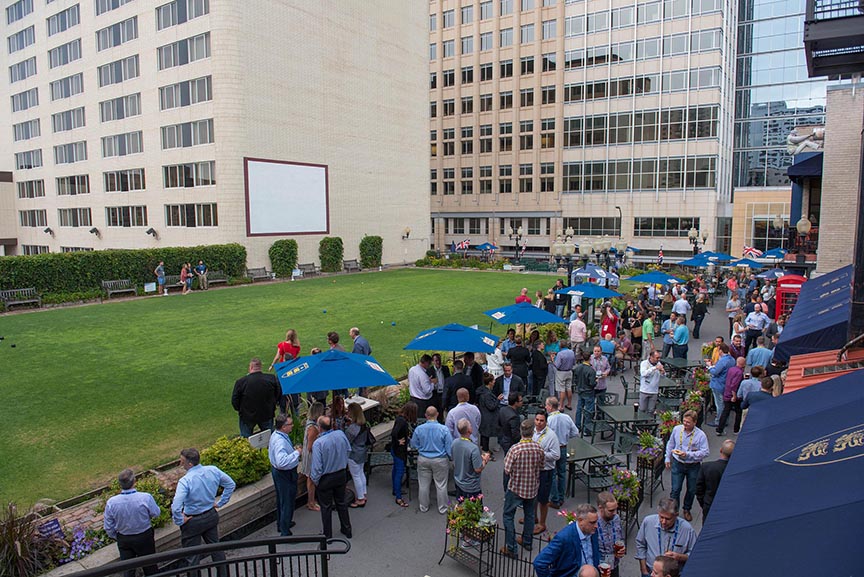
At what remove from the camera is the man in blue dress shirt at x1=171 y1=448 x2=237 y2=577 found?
23.4 ft

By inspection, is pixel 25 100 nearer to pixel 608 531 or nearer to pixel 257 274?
pixel 257 274

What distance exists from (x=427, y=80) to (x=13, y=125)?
1778 inches

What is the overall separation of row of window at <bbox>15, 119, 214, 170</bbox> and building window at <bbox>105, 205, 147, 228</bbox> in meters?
4.34

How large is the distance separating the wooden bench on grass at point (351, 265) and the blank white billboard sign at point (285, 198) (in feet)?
10.3

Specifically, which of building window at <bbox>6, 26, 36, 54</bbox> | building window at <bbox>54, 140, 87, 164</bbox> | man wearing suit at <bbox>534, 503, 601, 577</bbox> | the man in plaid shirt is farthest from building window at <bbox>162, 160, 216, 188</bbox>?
man wearing suit at <bbox>534, 503, 601, 577</bbox>

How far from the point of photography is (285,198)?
141 feet

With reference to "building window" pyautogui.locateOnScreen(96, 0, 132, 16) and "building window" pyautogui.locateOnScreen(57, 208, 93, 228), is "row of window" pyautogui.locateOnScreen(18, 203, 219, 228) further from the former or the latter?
"building window" pyautogui.locateOnScreen(96, 0, 132, 16)

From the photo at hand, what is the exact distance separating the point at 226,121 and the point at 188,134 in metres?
4.20

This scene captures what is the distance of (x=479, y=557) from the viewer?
746 cm

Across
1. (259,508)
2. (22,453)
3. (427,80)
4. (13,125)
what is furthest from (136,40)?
(259,508)

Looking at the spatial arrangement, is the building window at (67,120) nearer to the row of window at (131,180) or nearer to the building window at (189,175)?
the row of window at (131,180)

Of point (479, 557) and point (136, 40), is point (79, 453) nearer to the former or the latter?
point (479, 557)

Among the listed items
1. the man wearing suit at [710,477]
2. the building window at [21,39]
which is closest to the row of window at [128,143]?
the building window at [21,39]

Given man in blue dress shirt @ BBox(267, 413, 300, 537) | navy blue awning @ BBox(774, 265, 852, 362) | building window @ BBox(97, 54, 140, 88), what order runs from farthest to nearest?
building window @ BBox(97, 54, 140, 88) → navy blue awning @ BBox(774, 265, 852, 362) → man in blue dress shirt @ BBox(267, 413, 300, 537)
